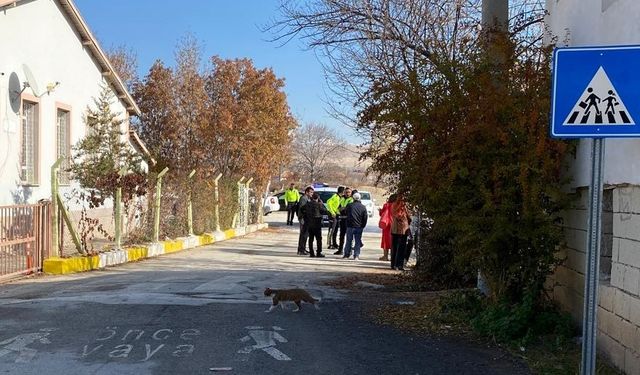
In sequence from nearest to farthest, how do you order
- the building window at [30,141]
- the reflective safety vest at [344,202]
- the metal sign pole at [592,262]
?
1. the metal sign pole at [592,262]
2. the building window at [30,141]
3. the reflective safety vest at [344,202]

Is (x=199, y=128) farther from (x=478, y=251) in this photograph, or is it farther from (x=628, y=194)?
(x=628, y=194)

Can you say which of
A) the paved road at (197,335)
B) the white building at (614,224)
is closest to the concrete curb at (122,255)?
the paved road at (197,335)

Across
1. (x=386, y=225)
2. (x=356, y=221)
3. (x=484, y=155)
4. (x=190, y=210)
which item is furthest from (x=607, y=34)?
Result: (x=190, y=210)

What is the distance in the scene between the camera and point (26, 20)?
16.2 m

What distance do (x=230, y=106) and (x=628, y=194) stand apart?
83.5 ft

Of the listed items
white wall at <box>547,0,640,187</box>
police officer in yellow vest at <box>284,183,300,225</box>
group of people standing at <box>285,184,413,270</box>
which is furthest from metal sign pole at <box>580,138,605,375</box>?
police officer in yellow vest at <box>284,183,300,225</box>

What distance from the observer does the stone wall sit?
5641mm

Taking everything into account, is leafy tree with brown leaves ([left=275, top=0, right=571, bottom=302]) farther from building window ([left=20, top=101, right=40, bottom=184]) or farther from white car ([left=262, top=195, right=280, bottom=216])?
white car ([left=262, top=195, right=280, bottom=216])

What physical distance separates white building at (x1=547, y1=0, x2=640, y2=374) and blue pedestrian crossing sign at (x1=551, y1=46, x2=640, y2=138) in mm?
129

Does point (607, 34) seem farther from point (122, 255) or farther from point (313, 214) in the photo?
point (313, 214)

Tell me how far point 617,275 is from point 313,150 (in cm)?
6948

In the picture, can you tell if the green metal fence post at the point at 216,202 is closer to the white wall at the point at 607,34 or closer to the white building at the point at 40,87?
the white building at the point at 40,87

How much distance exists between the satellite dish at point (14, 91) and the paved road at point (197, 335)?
217 inches

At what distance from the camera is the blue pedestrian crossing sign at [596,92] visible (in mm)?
4535
